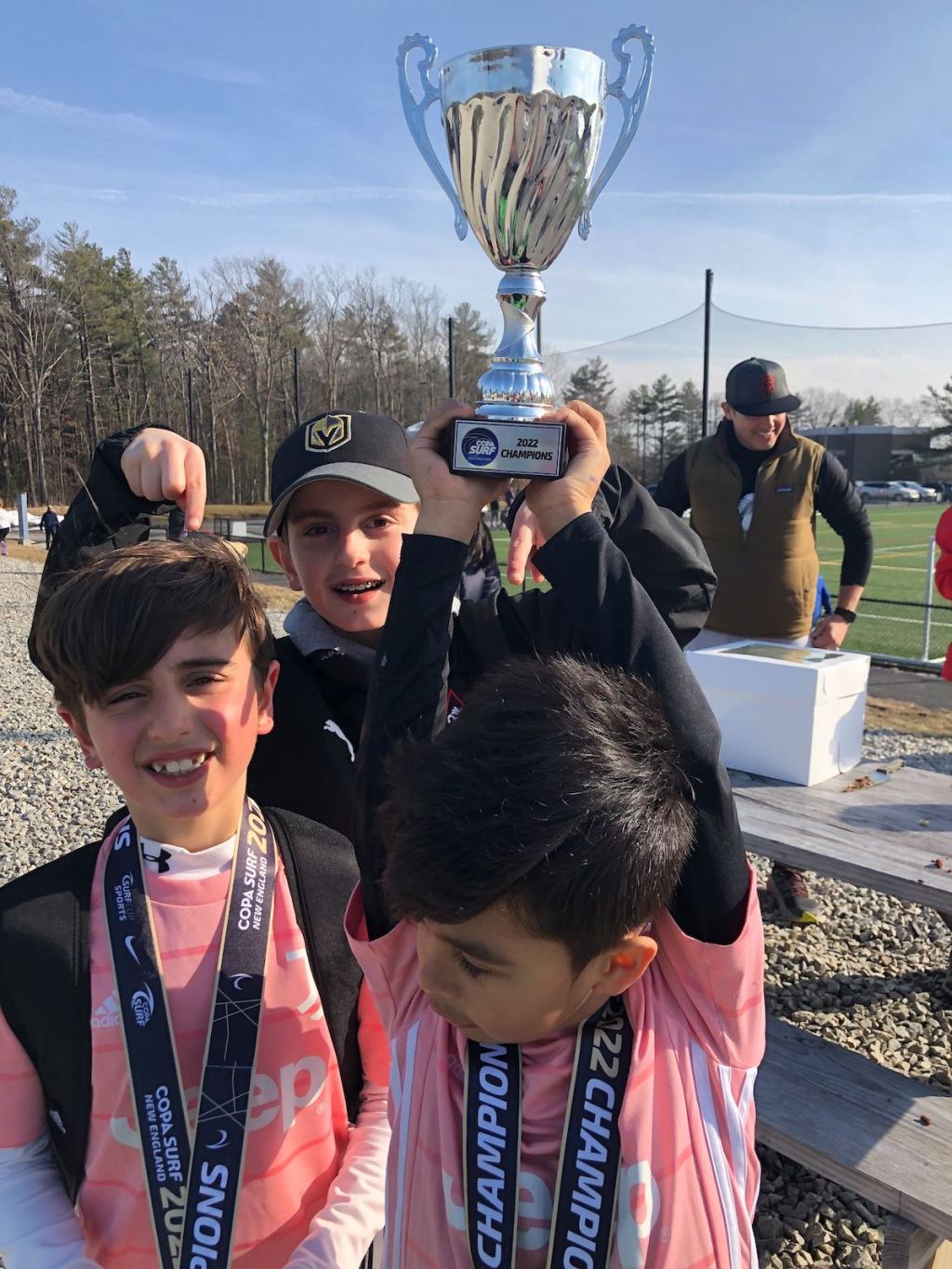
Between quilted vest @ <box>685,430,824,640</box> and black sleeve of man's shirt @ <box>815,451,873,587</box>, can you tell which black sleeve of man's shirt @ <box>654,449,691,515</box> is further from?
black sleeve of man's shirt @ <box>815,451,873,587</box>

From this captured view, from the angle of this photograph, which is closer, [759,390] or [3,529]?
[759,390]

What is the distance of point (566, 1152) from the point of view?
1014 millimetres

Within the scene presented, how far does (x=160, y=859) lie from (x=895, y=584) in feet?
63.4

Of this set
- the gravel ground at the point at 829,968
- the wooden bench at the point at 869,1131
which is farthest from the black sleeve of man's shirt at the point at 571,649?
the gravel ground at the point at 829,968

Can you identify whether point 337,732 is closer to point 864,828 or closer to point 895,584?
point 864,828

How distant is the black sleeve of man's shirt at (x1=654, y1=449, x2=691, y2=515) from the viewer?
468 cm

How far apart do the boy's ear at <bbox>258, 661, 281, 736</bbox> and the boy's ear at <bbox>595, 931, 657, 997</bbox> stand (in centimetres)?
72

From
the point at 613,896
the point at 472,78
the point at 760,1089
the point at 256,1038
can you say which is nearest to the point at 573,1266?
the point at 613,896

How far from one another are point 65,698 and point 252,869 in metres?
0.41

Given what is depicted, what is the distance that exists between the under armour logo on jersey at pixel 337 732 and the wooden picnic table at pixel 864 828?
151cm

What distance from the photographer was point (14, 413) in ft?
107

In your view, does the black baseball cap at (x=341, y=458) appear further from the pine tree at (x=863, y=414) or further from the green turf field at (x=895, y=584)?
the pine tree at (x=863, y=414)

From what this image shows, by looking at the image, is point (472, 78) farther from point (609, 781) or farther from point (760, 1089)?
point (760, 1089)

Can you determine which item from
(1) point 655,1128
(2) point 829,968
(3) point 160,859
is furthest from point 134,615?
(2) point 829,968
